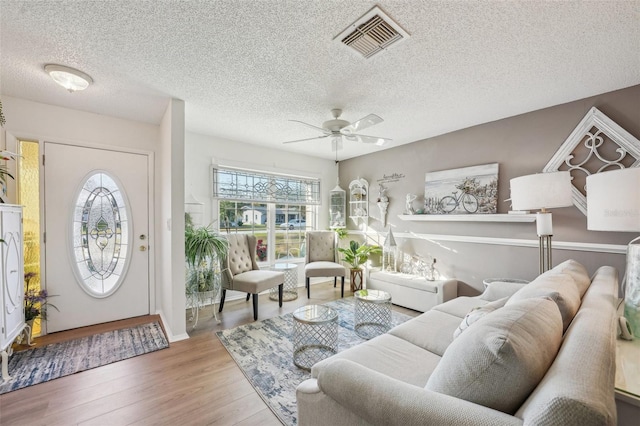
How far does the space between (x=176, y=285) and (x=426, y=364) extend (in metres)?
2.42

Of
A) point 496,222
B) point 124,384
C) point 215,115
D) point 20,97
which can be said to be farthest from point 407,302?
point 20,97

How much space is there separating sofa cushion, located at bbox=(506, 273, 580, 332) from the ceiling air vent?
1.69 meters

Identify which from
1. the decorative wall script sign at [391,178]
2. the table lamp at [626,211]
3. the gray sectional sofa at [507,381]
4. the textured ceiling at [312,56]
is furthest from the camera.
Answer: the decorative wall script sign at [391,178]

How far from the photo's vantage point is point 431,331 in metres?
1.88

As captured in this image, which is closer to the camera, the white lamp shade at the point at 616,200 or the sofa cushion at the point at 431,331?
the white lamp shade at the point at 616,200

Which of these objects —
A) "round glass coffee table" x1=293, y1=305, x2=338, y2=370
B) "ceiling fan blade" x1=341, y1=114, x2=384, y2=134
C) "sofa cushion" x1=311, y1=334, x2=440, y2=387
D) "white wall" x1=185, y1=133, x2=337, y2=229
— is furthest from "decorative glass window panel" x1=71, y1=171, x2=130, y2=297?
A: "sofa cushion" x1=311, y1=334, x2=440, y2=387

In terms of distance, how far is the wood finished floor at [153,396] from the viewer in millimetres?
1713

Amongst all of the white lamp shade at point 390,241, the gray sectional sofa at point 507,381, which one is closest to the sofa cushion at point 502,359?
the gray sectional sofa at point 507,381

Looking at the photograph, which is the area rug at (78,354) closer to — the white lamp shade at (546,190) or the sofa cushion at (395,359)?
the sofa cushion at (395,359)

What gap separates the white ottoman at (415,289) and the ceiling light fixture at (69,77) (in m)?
4.03

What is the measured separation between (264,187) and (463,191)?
3.06 metres

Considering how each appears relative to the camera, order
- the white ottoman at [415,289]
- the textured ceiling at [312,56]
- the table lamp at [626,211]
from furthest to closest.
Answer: the white ottoman at [415,289] → the textured ceiling at [312,56] → the table lamp at [626,211]

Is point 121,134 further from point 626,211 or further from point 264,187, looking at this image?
point 626,211

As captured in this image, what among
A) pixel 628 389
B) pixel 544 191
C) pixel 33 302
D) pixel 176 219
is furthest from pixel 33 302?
pixel 544 191
